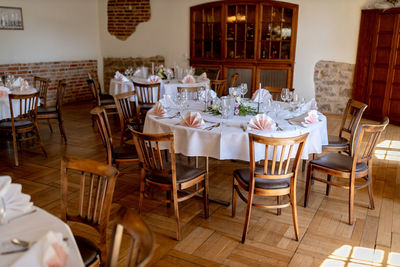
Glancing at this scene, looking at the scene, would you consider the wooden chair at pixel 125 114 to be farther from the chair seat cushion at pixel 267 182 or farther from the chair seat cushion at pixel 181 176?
the chair seat cushion at pixel 267 182

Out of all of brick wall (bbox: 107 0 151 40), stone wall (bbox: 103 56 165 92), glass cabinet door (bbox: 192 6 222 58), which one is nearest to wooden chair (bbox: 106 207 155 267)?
glass cabinet door (bbox: 192 6 222 58)

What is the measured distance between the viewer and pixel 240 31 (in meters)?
7.95

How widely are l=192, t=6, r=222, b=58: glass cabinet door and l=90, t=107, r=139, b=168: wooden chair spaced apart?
5.18 m

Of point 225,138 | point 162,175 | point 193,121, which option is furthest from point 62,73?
point 225,138

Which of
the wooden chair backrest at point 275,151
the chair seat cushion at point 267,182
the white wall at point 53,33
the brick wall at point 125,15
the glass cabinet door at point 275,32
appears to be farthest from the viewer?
the brick wall at point 125,15

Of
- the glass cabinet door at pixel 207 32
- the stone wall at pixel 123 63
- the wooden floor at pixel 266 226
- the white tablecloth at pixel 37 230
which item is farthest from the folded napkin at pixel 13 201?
the stone wall at pixel 123 63

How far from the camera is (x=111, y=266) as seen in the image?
1.43 meters

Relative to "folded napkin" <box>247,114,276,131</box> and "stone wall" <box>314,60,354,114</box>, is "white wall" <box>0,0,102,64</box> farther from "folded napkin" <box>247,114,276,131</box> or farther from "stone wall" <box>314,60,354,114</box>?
"folded napkin" <box>247,114,276,131</box>

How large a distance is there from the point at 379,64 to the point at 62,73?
667 centimetres

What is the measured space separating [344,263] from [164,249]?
1.30 meters

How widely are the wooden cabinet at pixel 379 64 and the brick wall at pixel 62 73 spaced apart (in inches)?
241

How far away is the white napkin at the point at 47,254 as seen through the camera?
124cm

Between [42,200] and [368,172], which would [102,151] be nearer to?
[42,200]

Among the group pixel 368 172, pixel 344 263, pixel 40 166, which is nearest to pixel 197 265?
pixel 344 263
